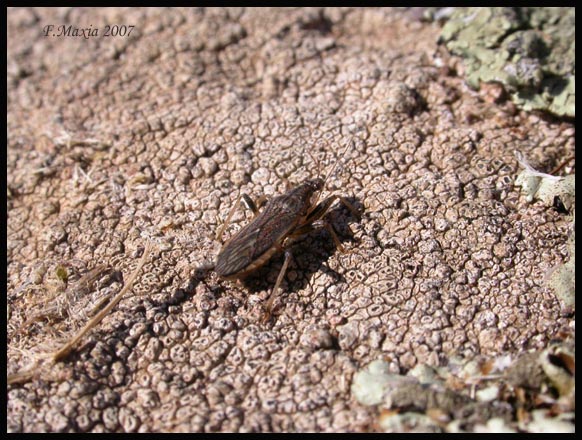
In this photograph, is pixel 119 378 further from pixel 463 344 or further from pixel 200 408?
pixel 463 344

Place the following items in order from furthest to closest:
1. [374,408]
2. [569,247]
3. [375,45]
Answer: [375,45] → [569,247] → [374,408]

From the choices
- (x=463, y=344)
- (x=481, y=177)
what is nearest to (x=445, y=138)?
(x=481, y=177)

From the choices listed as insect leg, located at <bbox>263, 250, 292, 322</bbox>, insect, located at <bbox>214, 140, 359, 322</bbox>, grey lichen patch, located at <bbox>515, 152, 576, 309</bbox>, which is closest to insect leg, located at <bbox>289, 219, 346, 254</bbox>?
insect, located at <bbox>214, 140, 359, 322</bbox>

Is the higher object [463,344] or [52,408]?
[52,408]

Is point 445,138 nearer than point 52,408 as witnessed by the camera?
No

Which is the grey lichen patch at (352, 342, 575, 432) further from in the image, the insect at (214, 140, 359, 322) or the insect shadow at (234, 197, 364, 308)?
the insect at (214, 140, 359, 322)

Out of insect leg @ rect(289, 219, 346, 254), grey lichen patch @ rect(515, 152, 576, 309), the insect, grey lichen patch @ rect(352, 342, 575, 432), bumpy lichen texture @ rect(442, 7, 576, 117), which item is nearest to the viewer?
grey lichen patch @ rect(352, 342, 575, 432)
